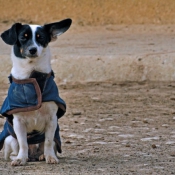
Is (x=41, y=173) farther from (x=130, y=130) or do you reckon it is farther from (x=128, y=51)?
(x=128, y=51)

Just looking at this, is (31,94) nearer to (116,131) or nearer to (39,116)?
(39,116)

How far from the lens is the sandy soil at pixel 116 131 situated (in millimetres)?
7787

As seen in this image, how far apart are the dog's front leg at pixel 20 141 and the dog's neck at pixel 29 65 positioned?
43cm

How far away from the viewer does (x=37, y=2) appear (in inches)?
965

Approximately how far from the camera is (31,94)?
25.6 feet

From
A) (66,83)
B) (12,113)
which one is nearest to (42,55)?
(12,113)

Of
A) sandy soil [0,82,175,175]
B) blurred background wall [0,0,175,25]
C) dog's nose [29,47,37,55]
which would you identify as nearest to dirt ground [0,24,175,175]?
sandy soil [0,82,175,175]

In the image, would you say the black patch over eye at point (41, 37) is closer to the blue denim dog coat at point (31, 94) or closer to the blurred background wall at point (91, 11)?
the blue denim dog coat at point (31, 94)

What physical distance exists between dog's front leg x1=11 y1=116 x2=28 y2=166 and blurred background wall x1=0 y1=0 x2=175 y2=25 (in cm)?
1550

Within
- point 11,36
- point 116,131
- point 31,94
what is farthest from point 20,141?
point 116,131

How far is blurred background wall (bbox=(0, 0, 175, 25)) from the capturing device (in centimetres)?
2352

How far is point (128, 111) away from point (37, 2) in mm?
12324

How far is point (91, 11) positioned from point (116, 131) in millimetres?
13552

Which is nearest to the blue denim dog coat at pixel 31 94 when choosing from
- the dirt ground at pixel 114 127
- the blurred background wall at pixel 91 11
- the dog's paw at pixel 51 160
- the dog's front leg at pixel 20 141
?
the dog's front leg at pixel 20 141
